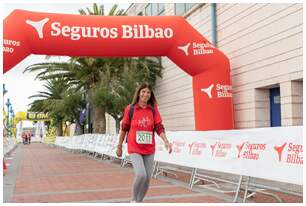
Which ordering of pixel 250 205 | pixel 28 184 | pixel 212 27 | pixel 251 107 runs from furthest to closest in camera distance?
pixel 212 27 < pixel 251 107 < pixel 28 184 < pixel 250 205

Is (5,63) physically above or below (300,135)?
above

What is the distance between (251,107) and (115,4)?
11.8 meters

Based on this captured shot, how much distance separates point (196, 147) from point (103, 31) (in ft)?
15.3

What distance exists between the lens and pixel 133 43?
12.5 m

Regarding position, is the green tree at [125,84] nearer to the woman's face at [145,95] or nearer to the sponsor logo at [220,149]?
the sponsor logo at [220,149]

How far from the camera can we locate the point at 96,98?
2053cm

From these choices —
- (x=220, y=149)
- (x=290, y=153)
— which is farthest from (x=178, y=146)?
(x=290, y=153)

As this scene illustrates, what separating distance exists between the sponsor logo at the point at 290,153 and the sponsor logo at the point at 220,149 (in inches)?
57.2

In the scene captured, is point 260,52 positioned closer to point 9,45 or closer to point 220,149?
point 220,149

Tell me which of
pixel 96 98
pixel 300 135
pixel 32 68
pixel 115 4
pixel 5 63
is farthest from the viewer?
pixel 32 68

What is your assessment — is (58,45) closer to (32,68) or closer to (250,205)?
(250,205)

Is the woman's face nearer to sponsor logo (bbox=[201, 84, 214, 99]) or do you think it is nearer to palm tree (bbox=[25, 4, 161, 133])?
sponsor logo (bbox=[201, 84, 214, 99])

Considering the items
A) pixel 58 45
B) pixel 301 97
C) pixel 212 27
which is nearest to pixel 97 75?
pixel 212 27

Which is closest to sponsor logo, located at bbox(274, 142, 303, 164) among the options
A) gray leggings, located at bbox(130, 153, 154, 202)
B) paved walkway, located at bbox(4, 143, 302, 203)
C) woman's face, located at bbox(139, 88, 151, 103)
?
paved walkway, located at bbox(4, 143, 302, 203)
